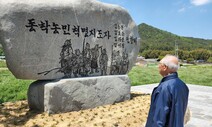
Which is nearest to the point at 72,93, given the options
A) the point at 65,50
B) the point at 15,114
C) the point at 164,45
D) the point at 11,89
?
the point at 65,50

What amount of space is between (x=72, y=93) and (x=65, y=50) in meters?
1.08

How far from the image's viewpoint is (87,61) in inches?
282

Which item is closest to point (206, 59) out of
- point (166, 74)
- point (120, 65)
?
point (120, 65)

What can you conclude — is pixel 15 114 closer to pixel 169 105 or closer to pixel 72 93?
pixel 72 93

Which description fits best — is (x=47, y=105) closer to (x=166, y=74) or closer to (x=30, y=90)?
(x=30, y=90)

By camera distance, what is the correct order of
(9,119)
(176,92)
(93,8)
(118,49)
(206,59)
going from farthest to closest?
1. (206,59)
2. (118,49)
3. (93,8)
4. (9,119)
5. (176,92)

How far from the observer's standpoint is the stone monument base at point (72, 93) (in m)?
6.14

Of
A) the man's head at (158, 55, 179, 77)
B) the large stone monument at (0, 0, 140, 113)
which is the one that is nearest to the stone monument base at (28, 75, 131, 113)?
the large stone monument at (0, 0, 140, 113)

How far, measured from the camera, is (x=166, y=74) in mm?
3088

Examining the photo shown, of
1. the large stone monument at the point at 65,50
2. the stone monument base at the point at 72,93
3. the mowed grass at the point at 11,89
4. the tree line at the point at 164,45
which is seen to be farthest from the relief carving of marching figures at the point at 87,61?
the tree line at the point at 164,45

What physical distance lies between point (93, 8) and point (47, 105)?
2841mm

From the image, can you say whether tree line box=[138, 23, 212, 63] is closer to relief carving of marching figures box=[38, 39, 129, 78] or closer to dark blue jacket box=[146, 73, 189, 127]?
relief carving of marching figures box=[38, 39, 129, 78]

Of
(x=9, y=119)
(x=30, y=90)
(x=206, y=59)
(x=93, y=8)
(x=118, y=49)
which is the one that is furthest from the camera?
(x=206, y=59)

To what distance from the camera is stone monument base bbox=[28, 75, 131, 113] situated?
6.14m
